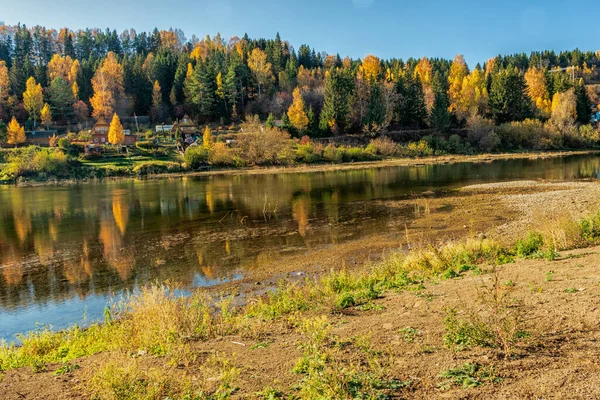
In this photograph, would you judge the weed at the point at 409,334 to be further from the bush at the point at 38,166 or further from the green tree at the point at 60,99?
the green tree at the point at 60,99

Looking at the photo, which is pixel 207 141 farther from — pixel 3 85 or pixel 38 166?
pixel 3 85

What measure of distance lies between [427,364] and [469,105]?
10747 cm

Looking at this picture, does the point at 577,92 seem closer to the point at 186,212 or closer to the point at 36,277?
the point at 186,212

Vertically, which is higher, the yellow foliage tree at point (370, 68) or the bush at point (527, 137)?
the yellow foliage tree at point (370, 68)

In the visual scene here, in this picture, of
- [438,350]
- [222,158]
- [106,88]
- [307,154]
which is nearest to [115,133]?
[222,158]

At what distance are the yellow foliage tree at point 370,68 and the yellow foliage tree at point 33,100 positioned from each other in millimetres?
84350

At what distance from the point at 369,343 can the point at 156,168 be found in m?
75.1

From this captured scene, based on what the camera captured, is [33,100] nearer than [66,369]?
No

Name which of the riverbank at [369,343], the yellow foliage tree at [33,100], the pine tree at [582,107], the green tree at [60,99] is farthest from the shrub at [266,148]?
the pine tree at [582,107]

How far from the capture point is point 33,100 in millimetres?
108500

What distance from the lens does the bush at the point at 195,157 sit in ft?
258

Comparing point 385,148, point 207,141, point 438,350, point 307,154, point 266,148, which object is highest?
point 207,141

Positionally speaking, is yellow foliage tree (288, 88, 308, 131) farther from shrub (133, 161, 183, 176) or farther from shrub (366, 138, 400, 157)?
shrub (133, 161, 183, 176)

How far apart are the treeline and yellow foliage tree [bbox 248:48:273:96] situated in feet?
1.13
